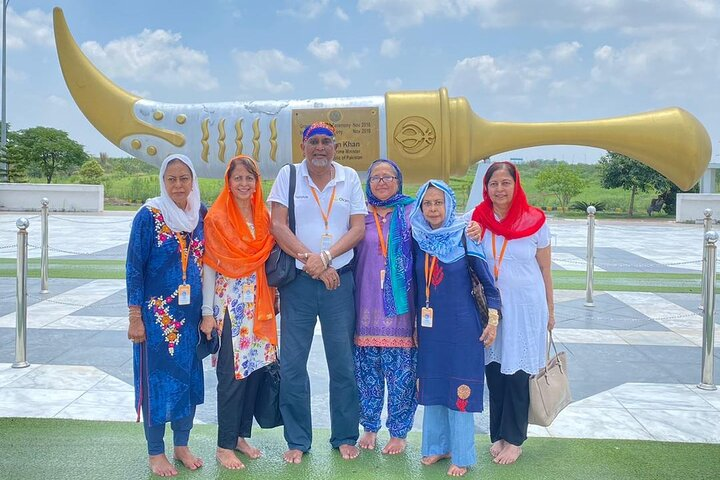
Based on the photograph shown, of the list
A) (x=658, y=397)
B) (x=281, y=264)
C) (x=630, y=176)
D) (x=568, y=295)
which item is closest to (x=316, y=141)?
(x=281, y=264)

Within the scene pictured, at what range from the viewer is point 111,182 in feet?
95.3

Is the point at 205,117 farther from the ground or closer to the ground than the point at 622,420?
farther from the ground

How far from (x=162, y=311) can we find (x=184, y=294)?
11 centimetres

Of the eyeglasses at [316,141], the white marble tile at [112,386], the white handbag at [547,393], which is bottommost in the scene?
the white marble tile at [112,386]

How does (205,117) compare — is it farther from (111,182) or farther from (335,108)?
(111,182)

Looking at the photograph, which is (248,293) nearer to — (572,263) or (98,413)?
(98,413)

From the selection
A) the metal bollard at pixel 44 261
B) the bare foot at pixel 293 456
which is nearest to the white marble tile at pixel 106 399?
the bare foot at pixel 293 456

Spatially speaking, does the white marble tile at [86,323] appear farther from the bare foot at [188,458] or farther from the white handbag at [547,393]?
the white handbag at [547,393]

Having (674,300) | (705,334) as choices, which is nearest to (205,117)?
(705,334)

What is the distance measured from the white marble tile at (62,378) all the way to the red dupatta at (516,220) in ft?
8.77

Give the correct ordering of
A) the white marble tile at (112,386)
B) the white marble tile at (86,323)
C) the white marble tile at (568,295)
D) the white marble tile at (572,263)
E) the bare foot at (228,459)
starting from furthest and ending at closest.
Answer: the white marble tile at (572,263) → the white marble tile at (568,295) → the white marble tile at (86,323) → the white marble tile at (112,386) → the bare foot at (228,459)

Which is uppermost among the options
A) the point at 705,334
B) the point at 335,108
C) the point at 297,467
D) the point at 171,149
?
the point at 335,108

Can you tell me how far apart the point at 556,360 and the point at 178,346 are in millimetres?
1690

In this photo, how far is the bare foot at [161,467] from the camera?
273 centimetres
